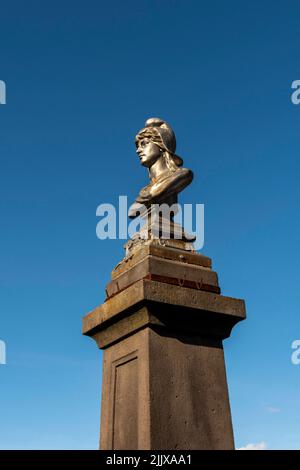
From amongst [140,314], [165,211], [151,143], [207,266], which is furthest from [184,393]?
[151,143]

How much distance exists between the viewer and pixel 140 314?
5652 mm

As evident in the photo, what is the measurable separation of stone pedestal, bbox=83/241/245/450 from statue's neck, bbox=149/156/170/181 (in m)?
1.36

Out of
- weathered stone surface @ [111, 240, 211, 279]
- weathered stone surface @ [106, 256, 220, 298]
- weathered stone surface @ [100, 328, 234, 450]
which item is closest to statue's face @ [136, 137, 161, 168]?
weathered stone surface @ [111, 240, 211, 279]

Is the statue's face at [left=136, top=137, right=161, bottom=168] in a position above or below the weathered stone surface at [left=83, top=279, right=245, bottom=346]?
above

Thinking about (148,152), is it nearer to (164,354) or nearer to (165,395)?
(164,354)

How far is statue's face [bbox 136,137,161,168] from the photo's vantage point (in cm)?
744

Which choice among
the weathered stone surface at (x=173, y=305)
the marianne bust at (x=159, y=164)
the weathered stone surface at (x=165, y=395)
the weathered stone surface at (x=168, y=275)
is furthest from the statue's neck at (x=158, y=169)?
the weathered stone surface at (x=165, y=395)

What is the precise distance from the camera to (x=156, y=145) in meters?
7.50

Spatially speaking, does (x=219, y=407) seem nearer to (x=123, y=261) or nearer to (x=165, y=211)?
(x=123, y=261)

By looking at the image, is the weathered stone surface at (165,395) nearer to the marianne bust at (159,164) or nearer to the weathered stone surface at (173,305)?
the weathered stone surface at (173,305)

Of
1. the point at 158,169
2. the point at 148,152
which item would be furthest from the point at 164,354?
the point at 148,152

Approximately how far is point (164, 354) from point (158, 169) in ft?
9.37

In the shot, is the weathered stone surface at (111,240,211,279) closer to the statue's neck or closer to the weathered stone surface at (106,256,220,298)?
the weathered stone surface at (106,256,220,298)

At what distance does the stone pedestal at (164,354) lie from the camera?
534 cm
